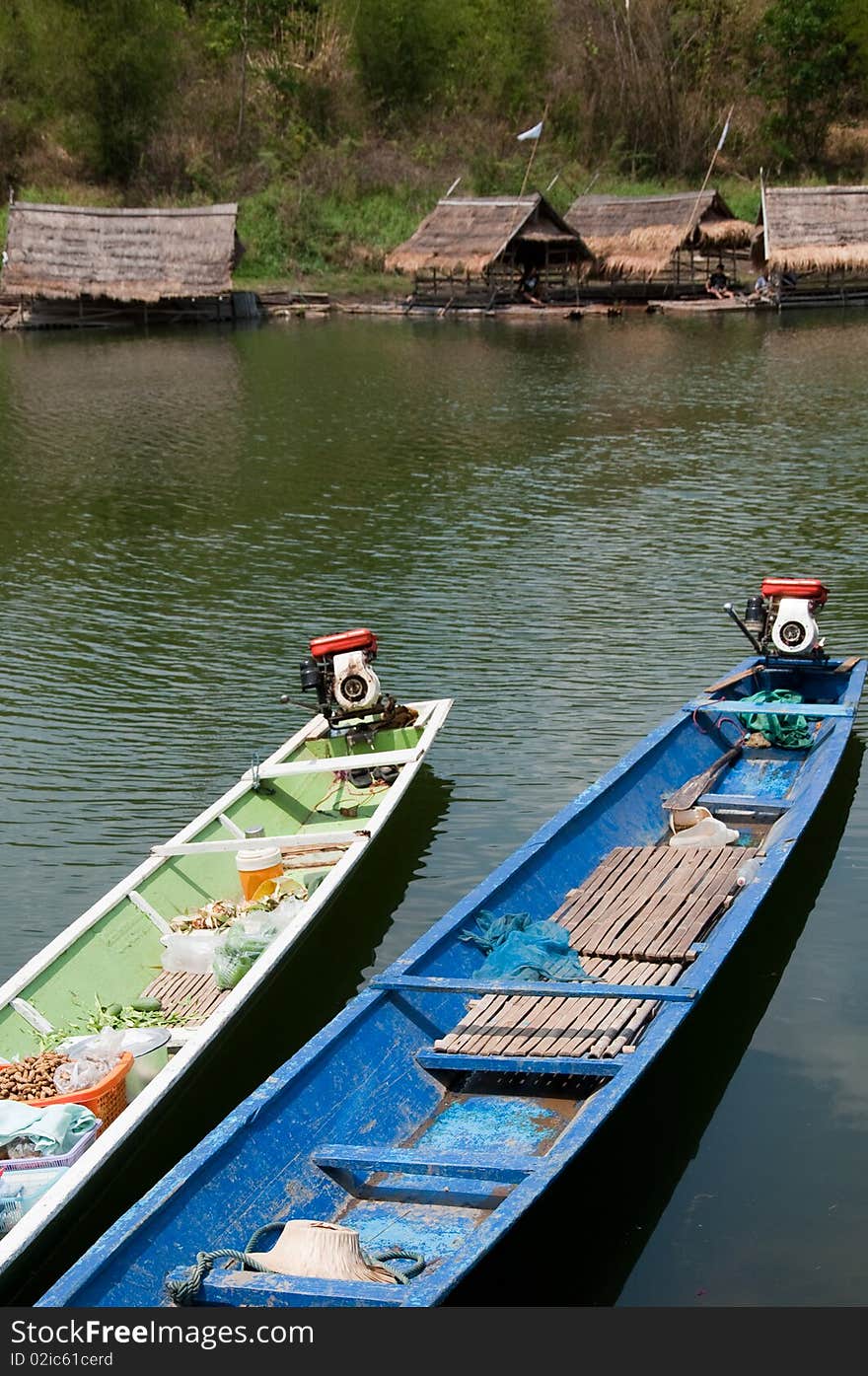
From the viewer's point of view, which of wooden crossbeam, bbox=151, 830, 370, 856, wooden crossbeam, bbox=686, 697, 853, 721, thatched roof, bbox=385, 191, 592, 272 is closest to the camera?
wooden crossbeam, bbox=151, 830, 370, 856

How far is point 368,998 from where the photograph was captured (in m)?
7.83

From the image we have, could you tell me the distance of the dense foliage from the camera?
53.6m

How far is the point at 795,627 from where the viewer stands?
43.6 feet

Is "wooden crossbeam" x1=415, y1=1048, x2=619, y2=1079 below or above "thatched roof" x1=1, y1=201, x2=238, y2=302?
below

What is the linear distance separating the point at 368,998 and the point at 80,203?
167ft

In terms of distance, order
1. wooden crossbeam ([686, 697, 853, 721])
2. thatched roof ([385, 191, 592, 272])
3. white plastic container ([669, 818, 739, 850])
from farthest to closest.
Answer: thatched roof ([385, 191, 592, 272]) < wooden crossbeam ([686, 697, 853, 721]) < white plastic container ([669, 818, 739, 850])

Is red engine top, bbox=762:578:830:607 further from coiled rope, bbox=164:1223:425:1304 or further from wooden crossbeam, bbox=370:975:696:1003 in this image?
coiled rope, bbox=164:1223:425:1304

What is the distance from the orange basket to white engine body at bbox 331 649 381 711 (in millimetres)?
5090

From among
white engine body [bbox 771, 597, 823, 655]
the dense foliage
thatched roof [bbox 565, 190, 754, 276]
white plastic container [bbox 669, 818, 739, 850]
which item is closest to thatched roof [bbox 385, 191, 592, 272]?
thatched roof [bbox 565, 190, 754, 276]

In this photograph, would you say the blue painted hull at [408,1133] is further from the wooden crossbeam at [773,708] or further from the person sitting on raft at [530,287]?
the person sitting on raft at [530,287]

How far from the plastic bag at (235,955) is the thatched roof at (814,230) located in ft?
122

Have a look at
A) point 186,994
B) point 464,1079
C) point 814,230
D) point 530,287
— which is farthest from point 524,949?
point 530,287

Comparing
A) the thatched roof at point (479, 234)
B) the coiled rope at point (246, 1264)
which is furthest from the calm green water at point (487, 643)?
the thatched roof at point (479, 234)

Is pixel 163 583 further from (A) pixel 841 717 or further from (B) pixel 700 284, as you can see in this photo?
(B) pixel 700 284
